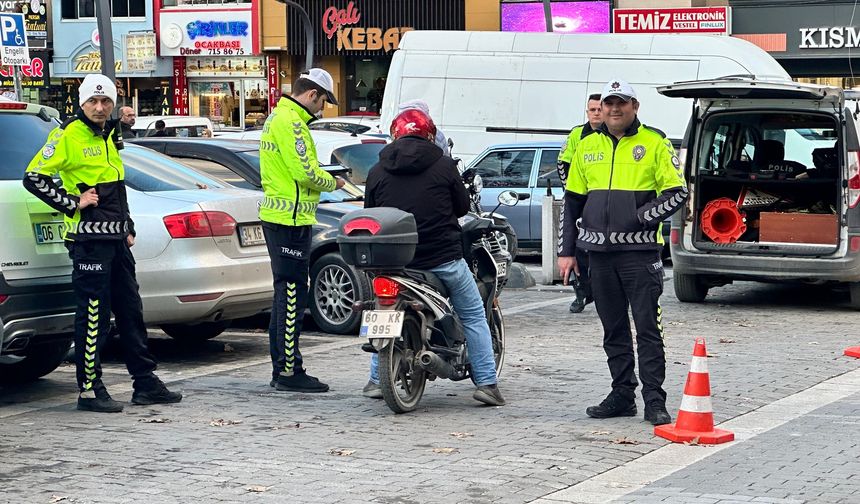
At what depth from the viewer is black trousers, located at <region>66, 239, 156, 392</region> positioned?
8414 mm

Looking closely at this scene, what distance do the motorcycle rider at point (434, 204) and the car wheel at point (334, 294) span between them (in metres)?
3.19

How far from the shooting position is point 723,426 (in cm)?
802

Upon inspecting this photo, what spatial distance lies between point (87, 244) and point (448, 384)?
100 inches

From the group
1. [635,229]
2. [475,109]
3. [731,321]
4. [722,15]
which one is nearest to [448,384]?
[635,229]

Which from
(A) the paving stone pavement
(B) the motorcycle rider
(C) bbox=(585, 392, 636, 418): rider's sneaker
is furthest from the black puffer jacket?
(C) bbox=(585, 392, 636, 418): rider's sneaker

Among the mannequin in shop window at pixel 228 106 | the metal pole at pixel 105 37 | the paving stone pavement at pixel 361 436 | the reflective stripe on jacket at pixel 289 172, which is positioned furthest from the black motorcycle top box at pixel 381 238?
the mannequin in shop window at pixel 228 106

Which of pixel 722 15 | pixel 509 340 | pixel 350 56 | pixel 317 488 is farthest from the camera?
pixel 350 56

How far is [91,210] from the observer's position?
8.40 metres

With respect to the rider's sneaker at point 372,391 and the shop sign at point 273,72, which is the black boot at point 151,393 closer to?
the rider's sneaker at point 372,391

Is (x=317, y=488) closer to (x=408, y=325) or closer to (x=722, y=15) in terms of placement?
(x=408, y=325)

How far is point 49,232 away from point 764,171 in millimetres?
7972

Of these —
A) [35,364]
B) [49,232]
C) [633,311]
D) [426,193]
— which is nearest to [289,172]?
[426,193]

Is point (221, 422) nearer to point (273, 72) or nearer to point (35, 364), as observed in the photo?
point (35, 364)

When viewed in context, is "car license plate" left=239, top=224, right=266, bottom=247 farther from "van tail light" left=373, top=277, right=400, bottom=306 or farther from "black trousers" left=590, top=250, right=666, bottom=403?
"black trousers" left=590, top=250, right=666, bottom=403
